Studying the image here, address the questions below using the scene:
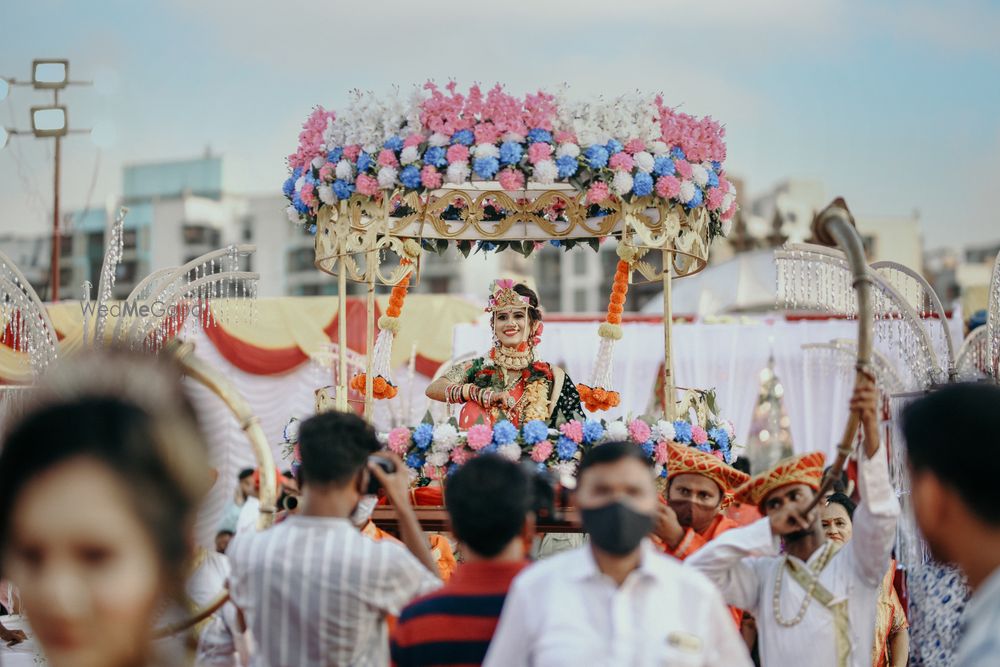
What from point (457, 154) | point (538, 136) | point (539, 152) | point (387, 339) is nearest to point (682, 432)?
point (539, 152)

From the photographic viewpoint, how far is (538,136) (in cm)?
684

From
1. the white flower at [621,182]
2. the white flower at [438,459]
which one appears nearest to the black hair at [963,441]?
the white flower at [438,459]

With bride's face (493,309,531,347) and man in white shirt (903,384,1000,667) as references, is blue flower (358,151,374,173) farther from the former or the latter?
man in white shirt (903,384,1000,667)

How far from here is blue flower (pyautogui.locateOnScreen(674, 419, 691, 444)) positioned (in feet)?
21.9

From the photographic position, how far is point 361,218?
23.7 ft

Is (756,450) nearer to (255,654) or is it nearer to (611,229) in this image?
(611,229)

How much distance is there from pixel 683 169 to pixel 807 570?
3492 mm

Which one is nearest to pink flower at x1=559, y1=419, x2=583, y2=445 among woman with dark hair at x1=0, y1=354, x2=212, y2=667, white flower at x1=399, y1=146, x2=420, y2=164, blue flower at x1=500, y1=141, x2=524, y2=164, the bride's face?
the bride's face

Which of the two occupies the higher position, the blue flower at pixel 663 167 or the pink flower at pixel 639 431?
the blue flower at pixel 663 167

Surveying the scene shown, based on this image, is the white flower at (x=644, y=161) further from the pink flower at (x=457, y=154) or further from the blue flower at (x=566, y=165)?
the pink flower at (x=457, y=154)

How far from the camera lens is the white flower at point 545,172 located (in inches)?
265

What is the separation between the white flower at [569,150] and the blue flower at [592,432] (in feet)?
5.16

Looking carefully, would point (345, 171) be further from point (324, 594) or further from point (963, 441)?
point (963, 441)

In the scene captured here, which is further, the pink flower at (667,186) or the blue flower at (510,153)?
the pink flower at (667,186)
